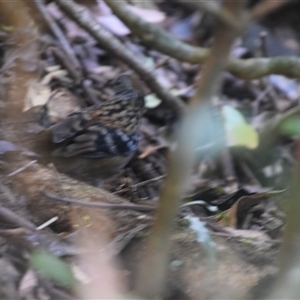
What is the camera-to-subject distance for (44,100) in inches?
149

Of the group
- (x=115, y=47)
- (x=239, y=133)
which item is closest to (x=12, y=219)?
(x=239, y=133)

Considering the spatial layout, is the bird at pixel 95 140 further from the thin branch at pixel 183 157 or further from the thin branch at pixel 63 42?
the thin branch at pixel 183 157

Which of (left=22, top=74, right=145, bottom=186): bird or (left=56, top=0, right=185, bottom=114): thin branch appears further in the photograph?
(left=56, top=0, right=185, bottom=114): thin branch

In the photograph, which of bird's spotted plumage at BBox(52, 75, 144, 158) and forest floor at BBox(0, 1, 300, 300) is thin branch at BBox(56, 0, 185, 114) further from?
bird's spotted plumage at BBox(52, 75, 144, 158)

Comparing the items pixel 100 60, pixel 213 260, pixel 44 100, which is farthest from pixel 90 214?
pixel 100 60

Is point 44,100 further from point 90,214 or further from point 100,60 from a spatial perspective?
point 90,214

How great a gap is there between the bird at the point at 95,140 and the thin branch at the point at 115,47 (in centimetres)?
43

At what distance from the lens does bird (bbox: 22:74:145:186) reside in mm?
2885

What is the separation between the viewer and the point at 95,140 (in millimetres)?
3199

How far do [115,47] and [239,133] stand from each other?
111cm

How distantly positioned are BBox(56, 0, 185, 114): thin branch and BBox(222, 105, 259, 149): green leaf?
37 cm

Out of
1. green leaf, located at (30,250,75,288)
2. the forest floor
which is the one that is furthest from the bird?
green leaf, located at (30,250,75,288)

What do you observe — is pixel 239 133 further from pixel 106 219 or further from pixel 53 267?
pixel 53 267

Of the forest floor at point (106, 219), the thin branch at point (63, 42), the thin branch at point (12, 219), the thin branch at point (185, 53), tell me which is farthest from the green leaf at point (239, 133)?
the thin branch at point (12, 219)
